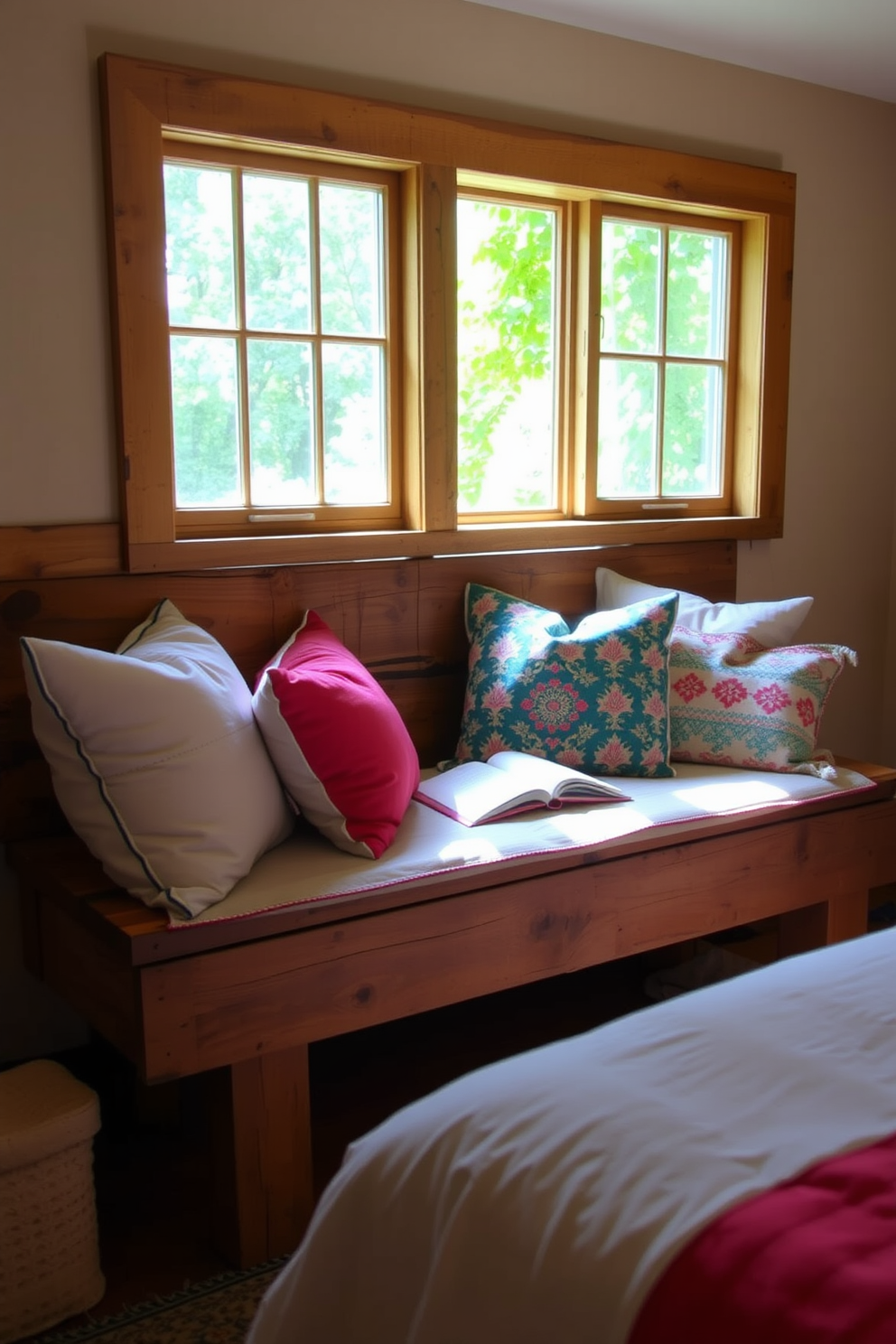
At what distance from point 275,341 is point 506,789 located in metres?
1.14

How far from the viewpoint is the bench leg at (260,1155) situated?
2.01 m

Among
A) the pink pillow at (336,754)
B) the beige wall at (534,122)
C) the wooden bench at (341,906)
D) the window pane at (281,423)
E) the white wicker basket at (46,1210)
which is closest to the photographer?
the white wicker basket at (46,1210)

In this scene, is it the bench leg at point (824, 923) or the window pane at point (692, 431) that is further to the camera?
the window pane at point (692, 431)

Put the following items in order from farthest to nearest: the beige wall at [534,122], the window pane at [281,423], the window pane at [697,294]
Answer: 1. the window pane at [697,294]
2. the window pane at [281,423]
3. the beige wall at [534,122]

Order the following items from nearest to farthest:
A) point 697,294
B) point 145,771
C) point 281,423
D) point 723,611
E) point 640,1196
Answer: point 640,1196
point 145,771
point 281,423
point 723,611
point 697,294

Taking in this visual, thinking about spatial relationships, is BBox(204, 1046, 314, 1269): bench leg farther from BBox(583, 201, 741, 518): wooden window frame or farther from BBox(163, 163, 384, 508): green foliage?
BBox(583, 201, 741, 518): wooden window frame

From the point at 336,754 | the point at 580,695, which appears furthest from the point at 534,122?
the point at 336,754

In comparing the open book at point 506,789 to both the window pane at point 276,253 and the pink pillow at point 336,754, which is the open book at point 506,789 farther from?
the window pane at point 276,253

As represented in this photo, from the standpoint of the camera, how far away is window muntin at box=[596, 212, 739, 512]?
129 inches

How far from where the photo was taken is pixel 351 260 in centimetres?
285

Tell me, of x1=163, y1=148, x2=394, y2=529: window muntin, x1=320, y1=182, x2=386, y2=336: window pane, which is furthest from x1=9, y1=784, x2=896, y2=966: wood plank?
x1=320, y1=182, x2=386, y2=336: window pane

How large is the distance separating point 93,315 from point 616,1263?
81.1 inches

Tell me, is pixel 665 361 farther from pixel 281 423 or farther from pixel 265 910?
pixel 265 910

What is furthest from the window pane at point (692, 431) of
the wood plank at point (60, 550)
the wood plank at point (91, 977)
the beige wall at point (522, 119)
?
the wood plank at point (91, 977)
